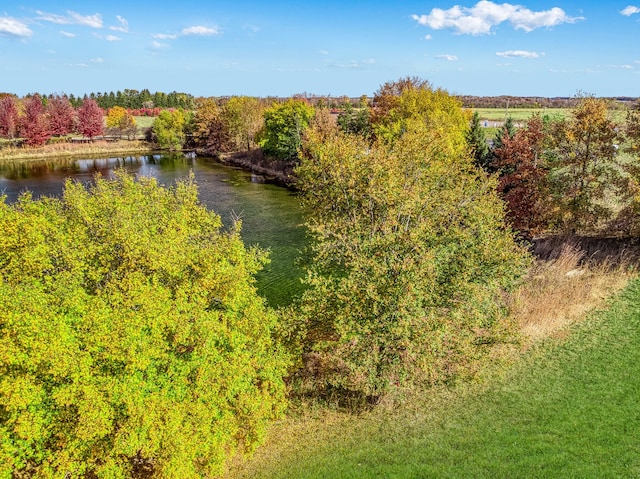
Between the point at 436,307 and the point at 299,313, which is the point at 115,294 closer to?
the point at 299,313

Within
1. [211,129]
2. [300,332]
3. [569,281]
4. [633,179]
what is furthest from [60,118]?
[633,179]

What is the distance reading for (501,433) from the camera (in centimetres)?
1775

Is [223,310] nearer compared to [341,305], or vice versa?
[223,310]

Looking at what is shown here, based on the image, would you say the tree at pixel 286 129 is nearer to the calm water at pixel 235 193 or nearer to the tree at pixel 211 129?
the calm water at pixel 235 193

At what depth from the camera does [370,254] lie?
18906 millimetres

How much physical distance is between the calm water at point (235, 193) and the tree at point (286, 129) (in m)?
6.18

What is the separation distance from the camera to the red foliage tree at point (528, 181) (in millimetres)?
35812

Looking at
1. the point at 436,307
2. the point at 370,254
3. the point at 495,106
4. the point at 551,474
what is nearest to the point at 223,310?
the point at 370,254

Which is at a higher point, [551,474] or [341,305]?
[341,305]

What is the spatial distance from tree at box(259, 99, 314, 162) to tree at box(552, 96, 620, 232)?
4494 cm

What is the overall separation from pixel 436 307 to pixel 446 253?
2.31 metres

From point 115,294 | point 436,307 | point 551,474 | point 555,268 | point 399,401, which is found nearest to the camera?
point 115,294

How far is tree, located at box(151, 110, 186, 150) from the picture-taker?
389 ft

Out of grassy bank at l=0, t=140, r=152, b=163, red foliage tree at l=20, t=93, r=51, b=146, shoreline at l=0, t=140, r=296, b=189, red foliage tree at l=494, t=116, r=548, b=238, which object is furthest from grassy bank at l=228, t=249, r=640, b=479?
red foliage tree at l=20, t=93, r=51, b=146
